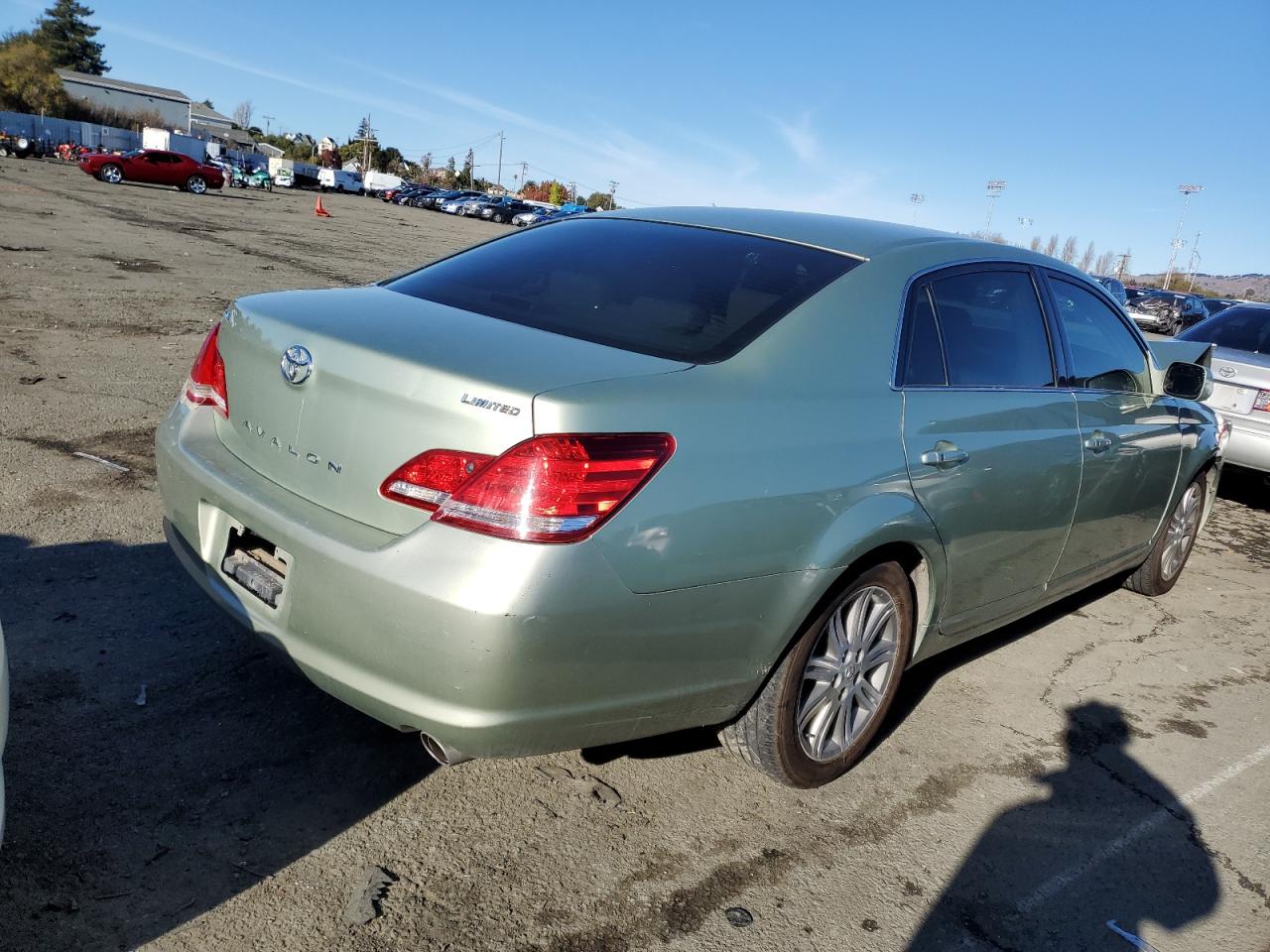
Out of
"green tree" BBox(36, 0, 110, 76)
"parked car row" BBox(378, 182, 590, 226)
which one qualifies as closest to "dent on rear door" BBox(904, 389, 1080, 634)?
"parked car row" BBox(378, 182, 590, 226)

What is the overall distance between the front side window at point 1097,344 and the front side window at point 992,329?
263 mm

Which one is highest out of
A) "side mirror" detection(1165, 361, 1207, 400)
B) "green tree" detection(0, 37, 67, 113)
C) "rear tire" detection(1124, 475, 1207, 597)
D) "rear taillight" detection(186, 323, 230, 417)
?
"green tree" detection(0, 37, 67, 113)

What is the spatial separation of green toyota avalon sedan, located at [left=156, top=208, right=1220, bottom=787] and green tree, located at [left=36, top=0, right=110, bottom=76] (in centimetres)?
12436

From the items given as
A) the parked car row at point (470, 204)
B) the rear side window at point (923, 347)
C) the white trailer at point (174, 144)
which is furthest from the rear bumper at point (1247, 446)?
the white trailer at point (174, 144)

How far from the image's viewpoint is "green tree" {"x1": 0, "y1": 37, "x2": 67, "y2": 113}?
7881 centimetres

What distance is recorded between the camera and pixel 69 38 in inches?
4242

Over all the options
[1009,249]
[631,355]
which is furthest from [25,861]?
[1009,249]

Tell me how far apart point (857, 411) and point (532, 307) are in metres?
0.98

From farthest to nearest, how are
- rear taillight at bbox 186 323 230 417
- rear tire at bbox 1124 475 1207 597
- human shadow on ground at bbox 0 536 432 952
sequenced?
rear tire at bbox 1124 475 1207 597, rear taillight at bbox 186 323 230 417, human shadow on ground at bbox 0 536 432 952

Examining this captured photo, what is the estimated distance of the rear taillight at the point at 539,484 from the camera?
2.27 m

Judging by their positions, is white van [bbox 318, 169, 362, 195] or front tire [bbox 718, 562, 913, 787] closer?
front tire [bbox 718, 562, 913, 787]

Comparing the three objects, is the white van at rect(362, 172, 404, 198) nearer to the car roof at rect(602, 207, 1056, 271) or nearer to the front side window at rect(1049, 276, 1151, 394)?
the front side window at rect(1049, 276, 1151, 394)

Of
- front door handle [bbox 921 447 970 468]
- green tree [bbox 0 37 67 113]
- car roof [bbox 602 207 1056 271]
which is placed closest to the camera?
front door handle [bbox 921 447 970 468]

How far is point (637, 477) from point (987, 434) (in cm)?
158
